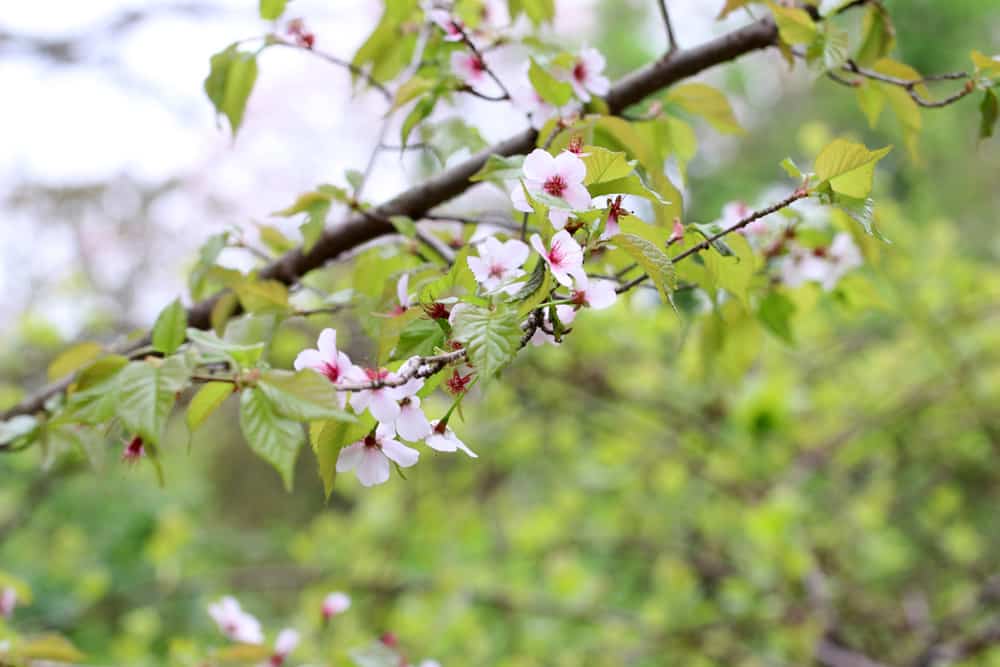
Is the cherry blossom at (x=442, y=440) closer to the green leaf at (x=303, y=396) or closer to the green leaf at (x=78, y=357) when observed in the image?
the green leaf at (x=303, y=396)

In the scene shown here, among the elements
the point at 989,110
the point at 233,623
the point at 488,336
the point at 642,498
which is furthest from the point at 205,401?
the point at 642,498

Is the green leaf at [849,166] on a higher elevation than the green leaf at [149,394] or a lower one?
higher

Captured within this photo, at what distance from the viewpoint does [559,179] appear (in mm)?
460

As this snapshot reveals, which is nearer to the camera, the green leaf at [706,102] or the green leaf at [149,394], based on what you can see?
the green leaf at [149,394]

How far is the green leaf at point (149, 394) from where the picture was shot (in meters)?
0.40

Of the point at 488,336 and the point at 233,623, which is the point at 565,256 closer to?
the point at 488,336

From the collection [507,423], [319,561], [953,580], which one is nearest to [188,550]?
[319,561]

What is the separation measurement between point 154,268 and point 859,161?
14.4ft

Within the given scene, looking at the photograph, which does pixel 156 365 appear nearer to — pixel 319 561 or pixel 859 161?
pixel 859 161

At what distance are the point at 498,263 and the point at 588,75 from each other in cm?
26

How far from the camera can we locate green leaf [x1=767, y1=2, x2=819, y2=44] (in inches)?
25.1

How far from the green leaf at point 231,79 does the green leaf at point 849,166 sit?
47 centimetres

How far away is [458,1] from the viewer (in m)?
0.78

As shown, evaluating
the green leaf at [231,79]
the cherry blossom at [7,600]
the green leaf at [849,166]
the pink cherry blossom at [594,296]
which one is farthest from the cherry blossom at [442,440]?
the cherry blossom at [7,600]
